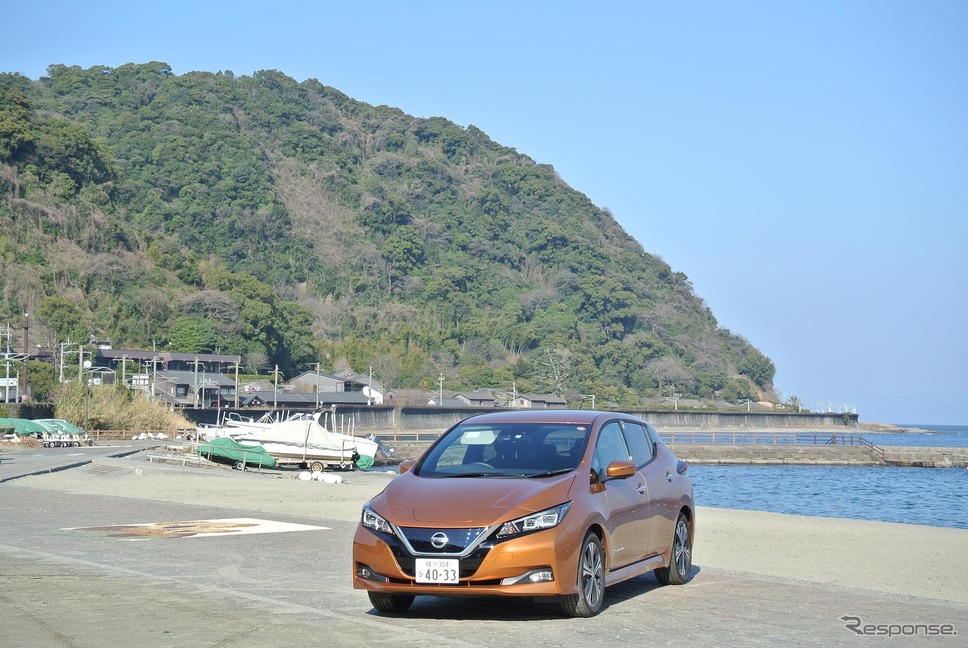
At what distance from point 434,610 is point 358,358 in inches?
5802

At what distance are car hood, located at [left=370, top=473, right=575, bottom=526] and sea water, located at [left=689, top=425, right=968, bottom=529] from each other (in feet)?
84.6

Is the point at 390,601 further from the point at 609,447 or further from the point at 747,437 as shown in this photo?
the point at 747,437

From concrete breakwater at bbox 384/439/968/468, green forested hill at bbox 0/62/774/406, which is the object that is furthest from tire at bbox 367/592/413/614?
green forested hill at bbox 0/62/774/406

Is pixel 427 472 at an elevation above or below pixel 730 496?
above

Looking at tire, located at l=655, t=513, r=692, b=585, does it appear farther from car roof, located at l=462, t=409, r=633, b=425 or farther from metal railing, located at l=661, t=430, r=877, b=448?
metal railing, located at l=661, t=430, r=877, b=448

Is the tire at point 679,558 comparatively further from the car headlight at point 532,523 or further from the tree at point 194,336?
the tree at point 194,336

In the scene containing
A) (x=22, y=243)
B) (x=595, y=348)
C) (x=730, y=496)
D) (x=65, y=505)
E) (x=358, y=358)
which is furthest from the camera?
(x=595, y=348)

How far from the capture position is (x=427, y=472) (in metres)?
9.20

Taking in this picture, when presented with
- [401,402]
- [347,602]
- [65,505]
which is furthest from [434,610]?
[401,402]

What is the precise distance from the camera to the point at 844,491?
49.5 metres

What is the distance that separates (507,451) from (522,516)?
1.21 m

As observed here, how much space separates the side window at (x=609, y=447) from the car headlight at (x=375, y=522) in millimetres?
1775

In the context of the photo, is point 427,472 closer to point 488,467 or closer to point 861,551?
point 488,467

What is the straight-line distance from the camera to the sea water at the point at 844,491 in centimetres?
3612
